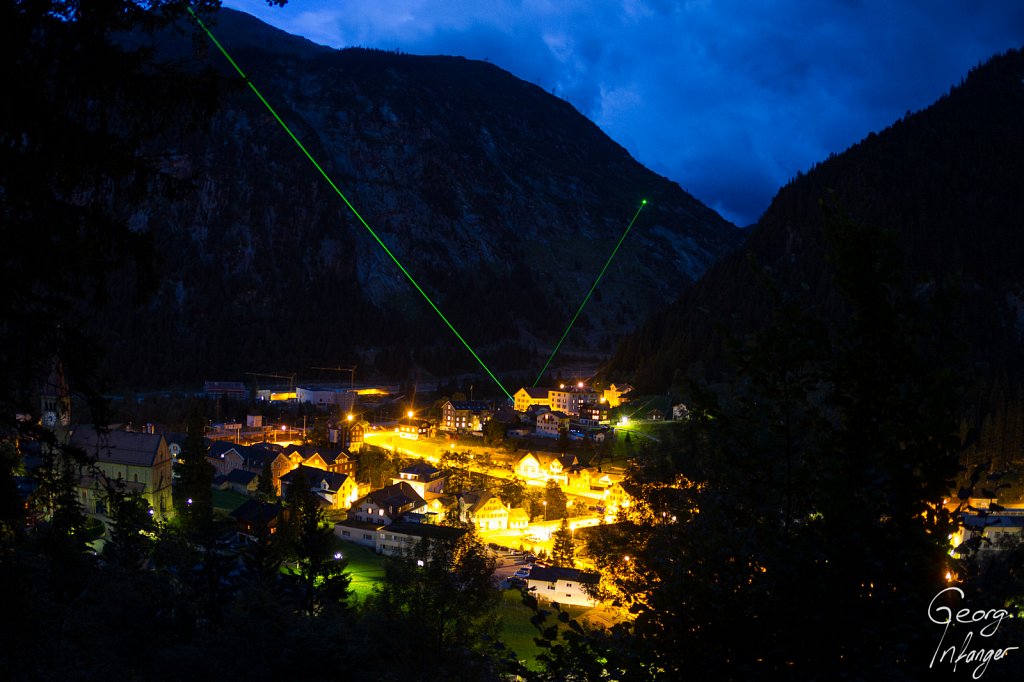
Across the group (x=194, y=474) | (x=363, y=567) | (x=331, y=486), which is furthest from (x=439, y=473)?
(x=194, y=474)

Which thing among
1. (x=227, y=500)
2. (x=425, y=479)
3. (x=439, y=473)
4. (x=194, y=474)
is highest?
(x=194, y=474)

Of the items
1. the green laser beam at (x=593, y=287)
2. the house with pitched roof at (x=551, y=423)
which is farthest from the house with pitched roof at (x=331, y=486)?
the green laser beam at (x=593, y=287)

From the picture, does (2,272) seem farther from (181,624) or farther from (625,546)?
(181,624)

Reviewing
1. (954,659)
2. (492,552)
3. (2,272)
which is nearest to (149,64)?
(2,272)

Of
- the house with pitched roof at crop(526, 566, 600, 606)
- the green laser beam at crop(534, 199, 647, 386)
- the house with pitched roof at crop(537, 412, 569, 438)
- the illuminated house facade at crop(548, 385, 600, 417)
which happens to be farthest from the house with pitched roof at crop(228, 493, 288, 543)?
the green laser beam at crop(534, 199, 647, 386)

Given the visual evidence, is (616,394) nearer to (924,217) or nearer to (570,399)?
(570,399)

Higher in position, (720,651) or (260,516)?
(720,651)

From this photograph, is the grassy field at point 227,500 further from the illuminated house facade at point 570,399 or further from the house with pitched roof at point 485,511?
the illuminated house facade at point 570,399

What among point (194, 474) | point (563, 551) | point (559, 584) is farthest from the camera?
point (194, 474)
